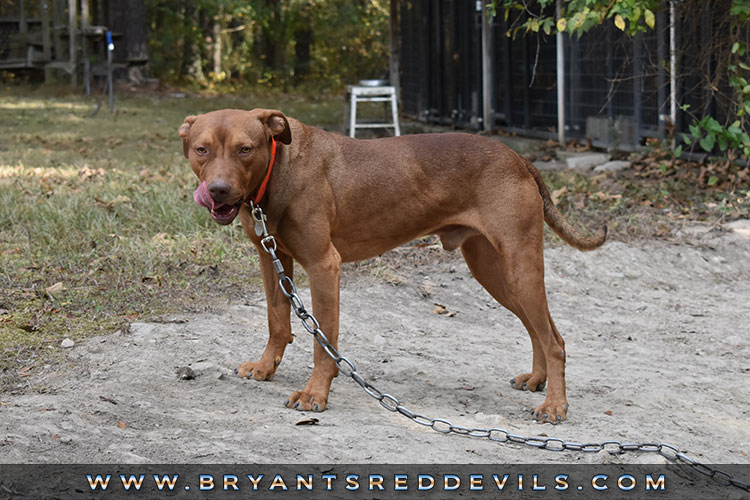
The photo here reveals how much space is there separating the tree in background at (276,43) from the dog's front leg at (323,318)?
1023 inches

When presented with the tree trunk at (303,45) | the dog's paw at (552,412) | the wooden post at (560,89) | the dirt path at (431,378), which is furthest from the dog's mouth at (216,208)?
the tree trunk at (303,45)

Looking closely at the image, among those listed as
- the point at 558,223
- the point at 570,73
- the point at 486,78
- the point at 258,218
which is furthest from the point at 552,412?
the point at 486,78

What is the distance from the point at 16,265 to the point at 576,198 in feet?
16.2

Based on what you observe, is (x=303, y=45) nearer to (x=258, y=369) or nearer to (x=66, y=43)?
(x=66, y=43)

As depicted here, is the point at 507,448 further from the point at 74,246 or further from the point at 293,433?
the point at 74,246

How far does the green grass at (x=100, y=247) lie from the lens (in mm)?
5484

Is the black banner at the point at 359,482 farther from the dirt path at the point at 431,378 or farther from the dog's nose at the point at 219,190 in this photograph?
the dog's nose at the point at 219,190

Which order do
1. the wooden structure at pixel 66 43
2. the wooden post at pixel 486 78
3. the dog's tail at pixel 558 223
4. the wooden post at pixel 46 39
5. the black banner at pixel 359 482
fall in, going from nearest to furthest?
the black banner at pixel 359 482 → the dog's tail at pixel 558 223 → the wooden post at pixel 486 78 → the wooden structure at pixel 66 43 → the wooden post at pixel 46 39

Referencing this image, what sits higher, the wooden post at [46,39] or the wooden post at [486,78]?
the wooden post at [46,39]

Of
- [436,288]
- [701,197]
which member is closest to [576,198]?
[701,197]

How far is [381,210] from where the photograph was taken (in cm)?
445

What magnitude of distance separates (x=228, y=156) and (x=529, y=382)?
196cm

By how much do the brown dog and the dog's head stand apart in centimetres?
2

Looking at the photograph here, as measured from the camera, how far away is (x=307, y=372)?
4.94m
